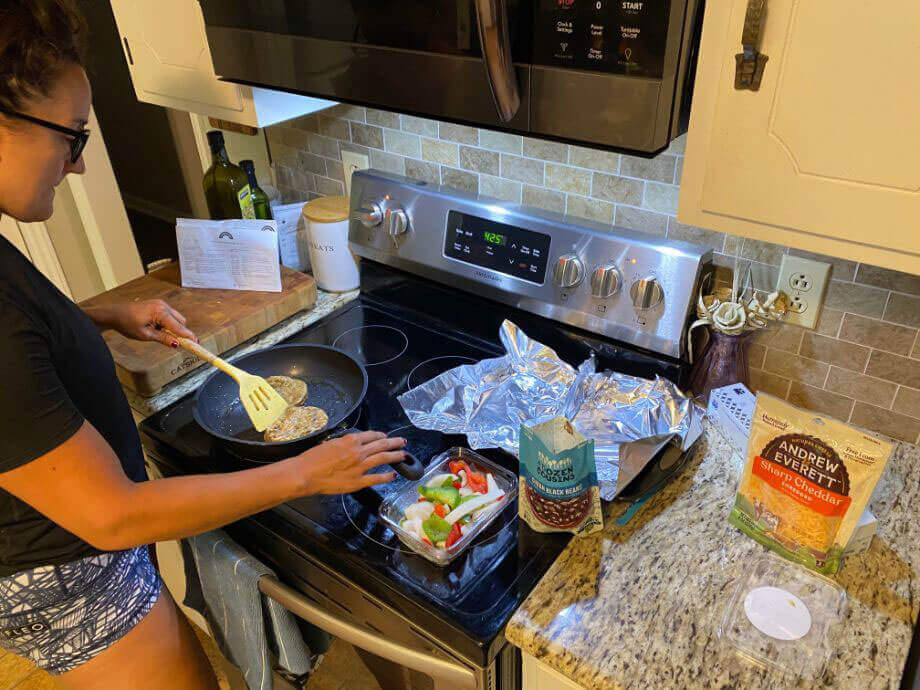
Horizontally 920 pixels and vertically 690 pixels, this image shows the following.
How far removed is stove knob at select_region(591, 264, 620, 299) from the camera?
1.14 metres

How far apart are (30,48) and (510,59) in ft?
1.67

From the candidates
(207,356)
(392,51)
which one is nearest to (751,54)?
(392,51)

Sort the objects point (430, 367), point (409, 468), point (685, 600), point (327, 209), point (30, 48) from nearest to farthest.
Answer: point (30, 48) < point (685, 600) < point (409, 468) < point (430, 367) < point (327, 209)

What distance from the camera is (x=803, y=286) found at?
41.5 inches

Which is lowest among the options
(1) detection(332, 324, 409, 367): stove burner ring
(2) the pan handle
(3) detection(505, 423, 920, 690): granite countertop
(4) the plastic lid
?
(3) detection(505, 423, 920, 690): granite countertop

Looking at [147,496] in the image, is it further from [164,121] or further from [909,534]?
[164,121]

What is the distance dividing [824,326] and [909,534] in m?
0.33

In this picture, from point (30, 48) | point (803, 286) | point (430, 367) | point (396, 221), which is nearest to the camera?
point (30, 48)

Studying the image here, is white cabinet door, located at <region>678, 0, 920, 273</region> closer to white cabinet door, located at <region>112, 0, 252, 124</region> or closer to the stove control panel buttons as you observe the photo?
the stove control panel buttons

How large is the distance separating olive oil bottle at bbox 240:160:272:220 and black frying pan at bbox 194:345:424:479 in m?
0.41

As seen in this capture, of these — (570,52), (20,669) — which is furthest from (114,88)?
(570,52)

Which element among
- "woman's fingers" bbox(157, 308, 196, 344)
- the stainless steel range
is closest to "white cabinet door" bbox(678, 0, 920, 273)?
the stainless steel range

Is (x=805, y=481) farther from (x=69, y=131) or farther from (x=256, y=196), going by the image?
(x=256, y=196)

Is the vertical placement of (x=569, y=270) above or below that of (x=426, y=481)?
above
